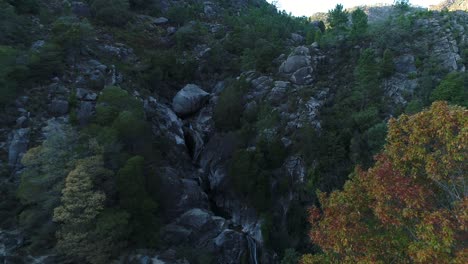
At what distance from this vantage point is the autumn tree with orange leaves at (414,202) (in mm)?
10227

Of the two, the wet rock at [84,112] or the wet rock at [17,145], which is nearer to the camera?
the wet rock at [17,145]

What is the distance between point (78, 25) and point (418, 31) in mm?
48609

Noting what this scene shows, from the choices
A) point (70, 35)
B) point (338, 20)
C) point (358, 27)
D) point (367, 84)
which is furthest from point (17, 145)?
point (338, 20)

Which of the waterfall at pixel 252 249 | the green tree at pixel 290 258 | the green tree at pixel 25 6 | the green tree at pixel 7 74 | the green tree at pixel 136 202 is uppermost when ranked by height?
the green tree at pixel 25 6

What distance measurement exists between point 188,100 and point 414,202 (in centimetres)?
3992

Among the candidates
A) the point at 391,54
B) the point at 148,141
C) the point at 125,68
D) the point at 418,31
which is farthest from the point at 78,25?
the point at 418,31

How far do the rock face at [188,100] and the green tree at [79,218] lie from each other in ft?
86.3

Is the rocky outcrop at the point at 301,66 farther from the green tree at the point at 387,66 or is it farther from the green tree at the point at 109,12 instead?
the green tree at the point at 109,12

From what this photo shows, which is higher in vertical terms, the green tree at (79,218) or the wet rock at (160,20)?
the wet rock at (160,20)

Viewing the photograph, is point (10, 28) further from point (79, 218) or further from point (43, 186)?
point (79, 218)

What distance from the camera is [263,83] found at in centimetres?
4756

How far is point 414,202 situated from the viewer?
430 inches

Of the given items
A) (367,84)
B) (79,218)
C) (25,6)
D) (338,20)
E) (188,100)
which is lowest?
(79,218)

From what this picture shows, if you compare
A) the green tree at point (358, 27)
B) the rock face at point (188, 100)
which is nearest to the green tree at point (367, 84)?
the green tree at point (358, 27)
